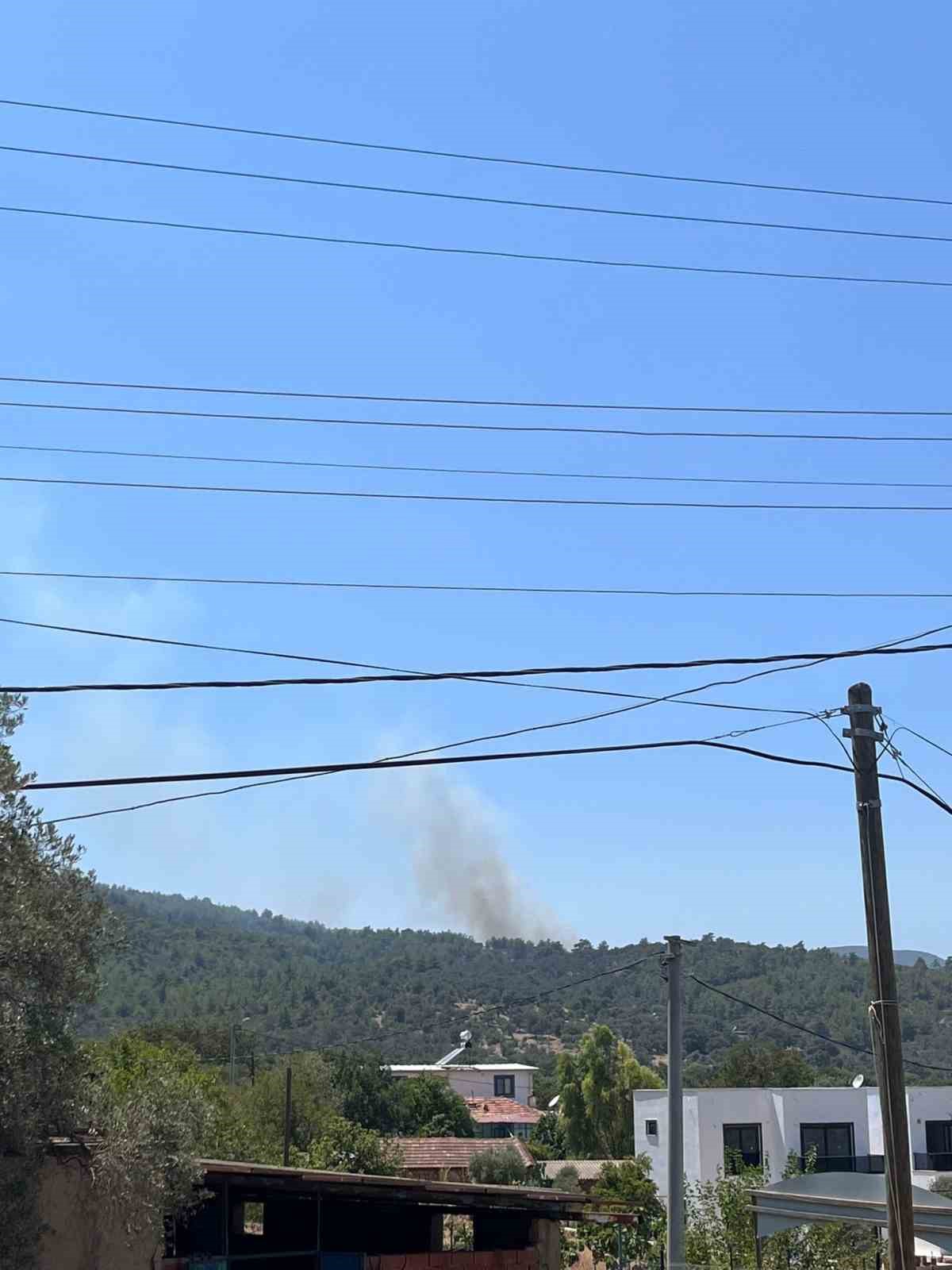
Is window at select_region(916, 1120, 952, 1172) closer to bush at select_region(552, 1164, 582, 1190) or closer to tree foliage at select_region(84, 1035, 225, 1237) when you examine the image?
bush at select_region(552, 1164, 582, 1190)

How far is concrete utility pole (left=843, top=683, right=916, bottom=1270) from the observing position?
13.8 m

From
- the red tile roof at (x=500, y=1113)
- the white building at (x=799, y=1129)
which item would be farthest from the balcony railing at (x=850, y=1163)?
the red tile roof at (x=500, y=1113)

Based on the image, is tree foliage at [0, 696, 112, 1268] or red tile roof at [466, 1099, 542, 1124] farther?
red tile roof at [466, 1099, 542, 1124]

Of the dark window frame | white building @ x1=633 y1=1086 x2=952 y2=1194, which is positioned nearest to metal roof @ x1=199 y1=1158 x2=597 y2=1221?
white building @ x1=633 y1=1086 x2=952 y2=1194

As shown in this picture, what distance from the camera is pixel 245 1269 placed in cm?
1966

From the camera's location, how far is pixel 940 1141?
60188mm

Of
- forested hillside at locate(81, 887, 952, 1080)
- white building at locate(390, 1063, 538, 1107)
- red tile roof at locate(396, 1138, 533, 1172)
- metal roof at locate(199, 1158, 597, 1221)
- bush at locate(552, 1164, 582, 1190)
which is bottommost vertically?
bush at locate(552, 1164, 582, 1190)

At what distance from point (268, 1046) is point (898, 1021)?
128510mm

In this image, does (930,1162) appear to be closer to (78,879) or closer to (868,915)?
(868,915)

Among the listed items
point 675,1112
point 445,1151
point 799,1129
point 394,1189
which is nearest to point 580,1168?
point 445,1151

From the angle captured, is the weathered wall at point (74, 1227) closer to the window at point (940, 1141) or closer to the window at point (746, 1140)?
the window at point (746, 1140)

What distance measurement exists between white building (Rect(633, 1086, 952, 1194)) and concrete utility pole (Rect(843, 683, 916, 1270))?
43855 mm

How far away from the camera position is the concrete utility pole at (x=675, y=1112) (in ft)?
70.1

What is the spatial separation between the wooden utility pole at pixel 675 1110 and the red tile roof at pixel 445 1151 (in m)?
41.5
